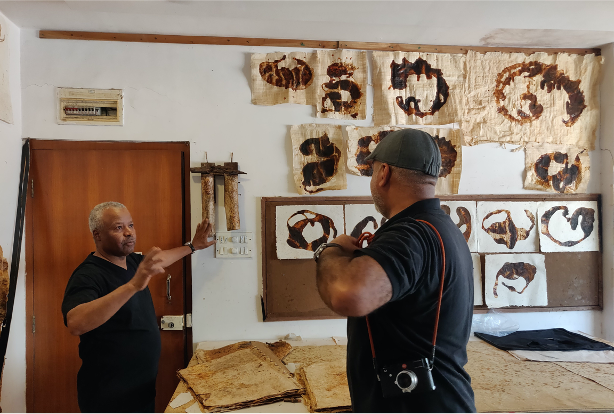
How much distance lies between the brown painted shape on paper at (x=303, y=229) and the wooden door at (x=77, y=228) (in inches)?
30.1

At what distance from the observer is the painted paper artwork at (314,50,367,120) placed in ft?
9.37

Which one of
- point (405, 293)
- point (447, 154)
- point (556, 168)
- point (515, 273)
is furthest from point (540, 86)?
point (405, 293)

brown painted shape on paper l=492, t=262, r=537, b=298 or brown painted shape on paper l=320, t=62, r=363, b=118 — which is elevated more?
brown painted shape on paper l=320, t=62, r=363, b=118

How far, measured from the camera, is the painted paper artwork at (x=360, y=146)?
112 inches

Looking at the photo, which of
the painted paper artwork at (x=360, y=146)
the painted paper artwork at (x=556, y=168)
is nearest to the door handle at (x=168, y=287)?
the painted paper artwork at (x=360, y=146)

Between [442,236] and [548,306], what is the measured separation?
2444mm

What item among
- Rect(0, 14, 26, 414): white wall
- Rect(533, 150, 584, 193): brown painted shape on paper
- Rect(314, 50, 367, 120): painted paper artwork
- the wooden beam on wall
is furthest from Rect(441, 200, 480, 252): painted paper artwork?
Rect(0, 14, 26, 414): white wall

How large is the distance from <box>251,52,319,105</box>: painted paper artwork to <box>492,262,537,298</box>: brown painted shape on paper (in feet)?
6.40

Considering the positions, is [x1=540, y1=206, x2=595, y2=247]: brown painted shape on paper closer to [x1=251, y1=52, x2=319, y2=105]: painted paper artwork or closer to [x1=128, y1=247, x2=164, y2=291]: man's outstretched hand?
[x1=251, y1=52, x2=319, y2=105]: painted paper artwork

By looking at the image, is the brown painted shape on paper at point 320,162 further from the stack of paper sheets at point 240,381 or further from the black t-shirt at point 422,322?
the black t-shirt at point 422,322

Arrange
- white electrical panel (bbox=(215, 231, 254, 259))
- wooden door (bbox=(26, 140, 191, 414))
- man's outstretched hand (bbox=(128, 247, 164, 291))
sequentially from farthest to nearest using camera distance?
white electrical panel (bbox=(215, 231, 254, 259)) < wooden door (bbox=(26, 140, 191, 414)) < man's outstretched hand (bbox=(128, 247, 164, 291))

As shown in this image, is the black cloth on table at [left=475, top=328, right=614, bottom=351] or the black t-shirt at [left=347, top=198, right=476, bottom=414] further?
the black cloth on table at [left=475, top=328, right=614, bottom=351]

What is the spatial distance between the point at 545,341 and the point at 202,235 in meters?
2.44

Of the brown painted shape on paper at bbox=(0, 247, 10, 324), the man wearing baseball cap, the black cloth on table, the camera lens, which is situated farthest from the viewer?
the black cloth on table
